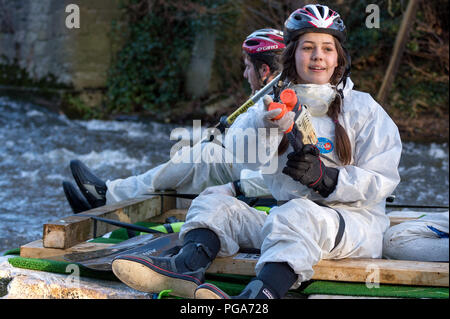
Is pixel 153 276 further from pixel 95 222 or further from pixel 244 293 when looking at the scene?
pixel 95 222

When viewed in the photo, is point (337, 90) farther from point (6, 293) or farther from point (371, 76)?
point (371, 76)

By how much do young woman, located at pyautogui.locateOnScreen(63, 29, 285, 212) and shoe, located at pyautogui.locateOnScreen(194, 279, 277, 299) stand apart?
1750 millimetres

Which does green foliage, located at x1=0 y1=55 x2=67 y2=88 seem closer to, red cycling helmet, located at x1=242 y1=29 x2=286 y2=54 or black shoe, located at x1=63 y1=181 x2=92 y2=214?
black shoe, located at x1=63 y1=181 x2=92 y2=214

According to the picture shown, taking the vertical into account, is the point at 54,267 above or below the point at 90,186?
below

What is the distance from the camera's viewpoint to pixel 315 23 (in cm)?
274

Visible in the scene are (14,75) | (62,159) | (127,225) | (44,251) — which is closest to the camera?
(44,251)

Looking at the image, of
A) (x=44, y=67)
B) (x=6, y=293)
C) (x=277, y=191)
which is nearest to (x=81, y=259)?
(x=6, y=293)

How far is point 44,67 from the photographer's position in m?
12.5

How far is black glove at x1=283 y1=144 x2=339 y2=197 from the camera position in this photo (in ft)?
8.01

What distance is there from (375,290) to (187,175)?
6.92 feet

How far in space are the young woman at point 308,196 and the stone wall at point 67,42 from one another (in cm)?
978

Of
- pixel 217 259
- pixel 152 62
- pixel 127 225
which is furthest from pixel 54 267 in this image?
pixel 152 62

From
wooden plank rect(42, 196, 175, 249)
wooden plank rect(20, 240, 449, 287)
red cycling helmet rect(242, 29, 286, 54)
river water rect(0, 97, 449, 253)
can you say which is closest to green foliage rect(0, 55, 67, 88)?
river water rect(0, 97, 449, 253)

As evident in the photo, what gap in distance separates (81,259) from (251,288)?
1.01 meters
